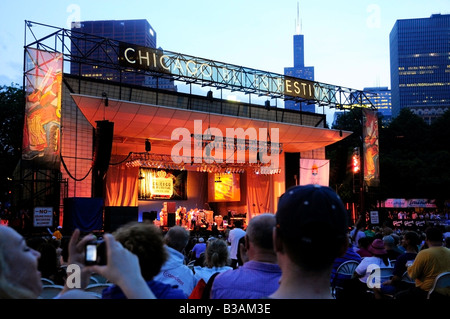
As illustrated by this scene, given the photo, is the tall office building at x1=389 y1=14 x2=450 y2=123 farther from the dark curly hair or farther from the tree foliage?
the dark curly hair

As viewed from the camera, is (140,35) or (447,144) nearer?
(447,144)

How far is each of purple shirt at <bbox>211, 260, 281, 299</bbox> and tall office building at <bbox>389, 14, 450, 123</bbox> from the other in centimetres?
14076

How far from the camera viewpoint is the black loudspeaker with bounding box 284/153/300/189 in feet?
85.0

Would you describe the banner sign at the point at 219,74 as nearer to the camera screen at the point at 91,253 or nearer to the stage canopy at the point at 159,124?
the stage canopy at the point at 159,124

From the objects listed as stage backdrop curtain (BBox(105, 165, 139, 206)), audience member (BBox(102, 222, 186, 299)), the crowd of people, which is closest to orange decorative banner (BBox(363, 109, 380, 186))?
stage backdrop curtain (BBox(105, 165, 139, 206))

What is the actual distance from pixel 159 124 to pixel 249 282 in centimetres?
1771

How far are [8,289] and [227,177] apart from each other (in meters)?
26.7

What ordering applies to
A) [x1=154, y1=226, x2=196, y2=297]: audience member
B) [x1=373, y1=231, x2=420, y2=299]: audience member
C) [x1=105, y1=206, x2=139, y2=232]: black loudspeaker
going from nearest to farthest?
[x1=154, y1=226, x2=196, y2=297]: audience member < [x1=373, y1=231, x2=420, y2=299]: audience member < [x1=105, y1=206, x2=139, y2=232]: black loudspeaker

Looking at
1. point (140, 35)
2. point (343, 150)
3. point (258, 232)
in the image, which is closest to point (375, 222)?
point (343, 150)

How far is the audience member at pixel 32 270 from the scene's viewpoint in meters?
1.35

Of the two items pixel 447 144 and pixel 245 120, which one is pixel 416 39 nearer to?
pixel 447 144

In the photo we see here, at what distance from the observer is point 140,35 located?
16888 centimetres

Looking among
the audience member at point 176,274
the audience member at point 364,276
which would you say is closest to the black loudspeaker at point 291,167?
the audience member at point 364,276

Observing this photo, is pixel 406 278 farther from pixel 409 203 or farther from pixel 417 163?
pixel 417 163
